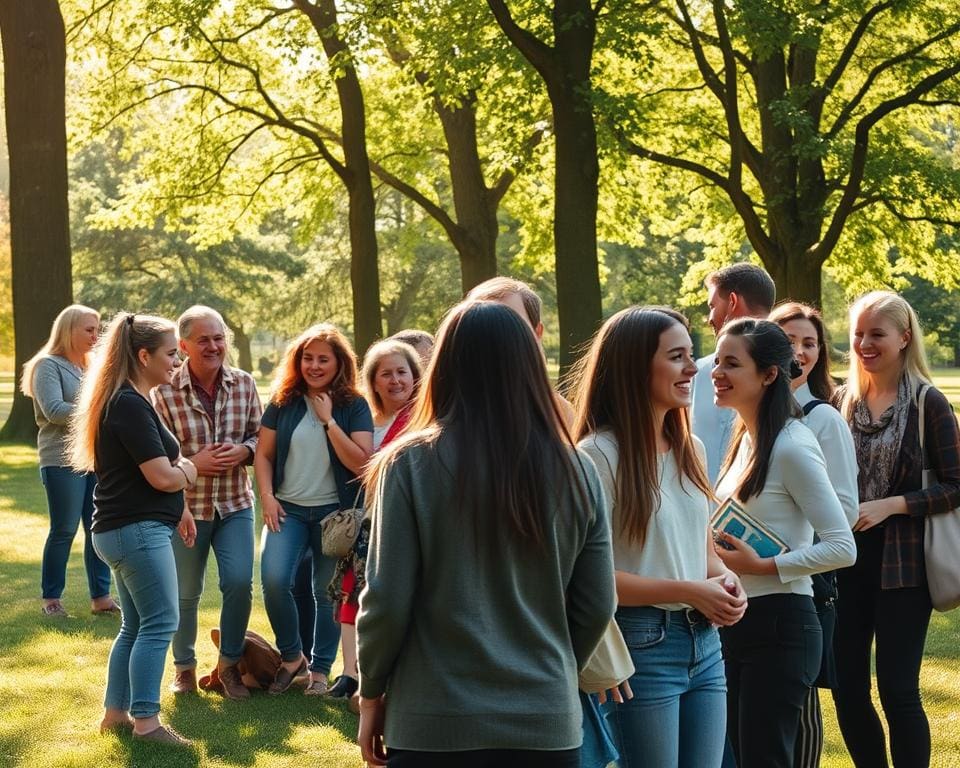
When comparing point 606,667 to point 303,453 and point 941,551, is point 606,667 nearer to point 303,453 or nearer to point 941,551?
point 941,551

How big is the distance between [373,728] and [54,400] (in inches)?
266

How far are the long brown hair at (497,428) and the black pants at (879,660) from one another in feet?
8.88

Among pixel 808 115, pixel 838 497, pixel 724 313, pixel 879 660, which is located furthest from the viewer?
pixel 808 115

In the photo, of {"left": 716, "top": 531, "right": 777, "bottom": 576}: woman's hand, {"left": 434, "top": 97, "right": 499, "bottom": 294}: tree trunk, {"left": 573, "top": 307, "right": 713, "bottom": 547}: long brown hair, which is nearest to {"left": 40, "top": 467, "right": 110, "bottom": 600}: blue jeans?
{"left": 716, "top": 531, "right": 777, "bottom": 576}: woman's hand

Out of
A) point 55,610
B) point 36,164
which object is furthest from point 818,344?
point 36,164

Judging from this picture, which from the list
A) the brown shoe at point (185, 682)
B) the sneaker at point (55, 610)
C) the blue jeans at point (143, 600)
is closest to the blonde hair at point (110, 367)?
the blue jeans at point (143, 600)

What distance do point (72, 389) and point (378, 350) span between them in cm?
333

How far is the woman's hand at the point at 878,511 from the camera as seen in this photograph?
215 inches

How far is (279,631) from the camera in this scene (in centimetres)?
771

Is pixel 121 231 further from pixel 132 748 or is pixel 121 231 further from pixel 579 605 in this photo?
pixel 579 605

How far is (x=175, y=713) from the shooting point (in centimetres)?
725

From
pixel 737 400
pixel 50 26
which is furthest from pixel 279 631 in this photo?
pixel 50 26

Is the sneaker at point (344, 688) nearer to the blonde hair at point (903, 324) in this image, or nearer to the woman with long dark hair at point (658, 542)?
the blonde hair at point (903, 324)

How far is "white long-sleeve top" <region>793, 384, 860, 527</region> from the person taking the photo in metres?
4.90
